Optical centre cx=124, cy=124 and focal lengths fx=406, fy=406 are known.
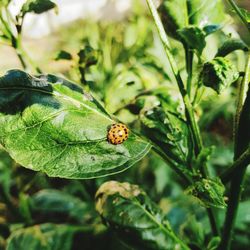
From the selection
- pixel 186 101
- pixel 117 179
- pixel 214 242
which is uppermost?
pixel 186 101

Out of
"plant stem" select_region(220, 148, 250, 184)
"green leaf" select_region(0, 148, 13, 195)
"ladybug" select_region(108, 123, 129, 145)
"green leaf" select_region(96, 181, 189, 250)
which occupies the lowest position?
"green leaf" select_region(0, 148, 13, 195)

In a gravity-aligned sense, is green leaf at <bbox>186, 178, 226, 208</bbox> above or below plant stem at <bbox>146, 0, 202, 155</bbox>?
below

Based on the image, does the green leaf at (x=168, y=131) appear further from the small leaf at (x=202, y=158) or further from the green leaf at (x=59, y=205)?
the green leaf at (x=59, y=205)

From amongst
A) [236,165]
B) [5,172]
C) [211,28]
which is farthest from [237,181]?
[5,172]

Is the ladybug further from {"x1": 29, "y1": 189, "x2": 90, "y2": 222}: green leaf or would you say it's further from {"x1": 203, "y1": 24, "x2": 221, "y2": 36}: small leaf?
{"x1": 29, "y1": 189, "x2": 90, "y2": 222}: green leaf

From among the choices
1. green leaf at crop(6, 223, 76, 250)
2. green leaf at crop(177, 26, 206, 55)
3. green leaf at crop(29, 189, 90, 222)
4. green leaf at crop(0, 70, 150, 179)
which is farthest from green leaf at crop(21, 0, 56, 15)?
green leaf at crop(29, 189, 90, 222)

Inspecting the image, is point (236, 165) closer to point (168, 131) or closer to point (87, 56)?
point (168, 131)
